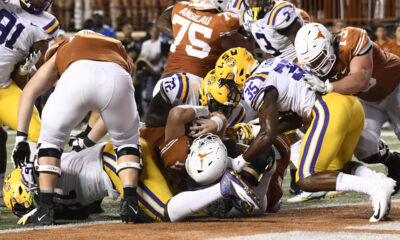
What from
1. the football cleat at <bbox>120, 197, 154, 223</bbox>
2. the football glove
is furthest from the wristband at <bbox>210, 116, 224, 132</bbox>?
the football cleat at <bbox>120, 197, 154, 223</bbox>

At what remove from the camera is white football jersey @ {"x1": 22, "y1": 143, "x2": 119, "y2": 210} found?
4762 mm

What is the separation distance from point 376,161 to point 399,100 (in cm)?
60

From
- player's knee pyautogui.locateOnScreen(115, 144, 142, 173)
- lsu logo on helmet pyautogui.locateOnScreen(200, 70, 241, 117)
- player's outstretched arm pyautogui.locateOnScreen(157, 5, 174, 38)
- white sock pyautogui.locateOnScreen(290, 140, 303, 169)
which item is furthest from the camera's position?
player's outstretched arm pyautogui.locateOnScreen(157, 5, 174, 38)

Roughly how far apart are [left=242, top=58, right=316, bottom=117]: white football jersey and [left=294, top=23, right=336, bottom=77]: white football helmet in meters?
0.10

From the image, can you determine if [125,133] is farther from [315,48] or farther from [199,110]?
[315,48]

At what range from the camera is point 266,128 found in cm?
461

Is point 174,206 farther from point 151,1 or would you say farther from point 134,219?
point 151,1

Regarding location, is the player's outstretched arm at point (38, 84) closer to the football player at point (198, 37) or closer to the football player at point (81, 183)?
the football player at point (81, 183)

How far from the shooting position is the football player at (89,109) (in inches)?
173

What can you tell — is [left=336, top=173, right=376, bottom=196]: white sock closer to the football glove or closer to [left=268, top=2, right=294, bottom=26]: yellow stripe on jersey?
the football glove

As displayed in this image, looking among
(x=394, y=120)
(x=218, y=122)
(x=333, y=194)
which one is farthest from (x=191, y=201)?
(x=394, y=120)

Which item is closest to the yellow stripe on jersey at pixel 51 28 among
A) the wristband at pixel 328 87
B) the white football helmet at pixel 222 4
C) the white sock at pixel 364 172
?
the white football helmet at pixel 222 4

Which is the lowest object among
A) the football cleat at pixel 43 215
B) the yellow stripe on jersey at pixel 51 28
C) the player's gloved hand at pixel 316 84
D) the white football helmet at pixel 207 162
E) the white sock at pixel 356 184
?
the football cleat at pixel 43 215

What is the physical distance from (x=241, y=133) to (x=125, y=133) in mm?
1047
